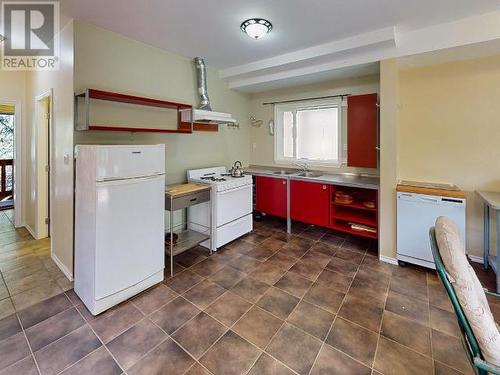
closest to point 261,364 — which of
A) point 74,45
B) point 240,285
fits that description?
point 240,285

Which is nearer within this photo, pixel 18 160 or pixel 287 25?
pixel 287 25

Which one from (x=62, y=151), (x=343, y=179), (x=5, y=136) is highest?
(x=5, y=136)

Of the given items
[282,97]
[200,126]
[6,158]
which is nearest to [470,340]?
[200,126]

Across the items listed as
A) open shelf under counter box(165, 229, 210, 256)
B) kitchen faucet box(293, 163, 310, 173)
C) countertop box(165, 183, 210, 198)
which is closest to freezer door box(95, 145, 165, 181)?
countertop box(165, 183, 210, 198)

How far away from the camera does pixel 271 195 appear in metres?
3.98

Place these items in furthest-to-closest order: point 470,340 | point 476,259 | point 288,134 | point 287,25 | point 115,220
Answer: point 288,134
point 476,259
point 287,25
point 115,220
point 470,340

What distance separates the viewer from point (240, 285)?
8.00 ft

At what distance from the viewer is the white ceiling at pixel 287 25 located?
6.84ft

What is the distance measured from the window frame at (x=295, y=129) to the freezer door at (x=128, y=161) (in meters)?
2.58

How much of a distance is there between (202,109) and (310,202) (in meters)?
1.98

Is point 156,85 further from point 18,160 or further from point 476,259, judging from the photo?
point 476,259

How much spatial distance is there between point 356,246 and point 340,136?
164 centimetres

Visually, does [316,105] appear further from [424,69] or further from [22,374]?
[22,374]

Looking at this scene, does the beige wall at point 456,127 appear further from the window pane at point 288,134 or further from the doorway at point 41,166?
the doorway at point 41,166
